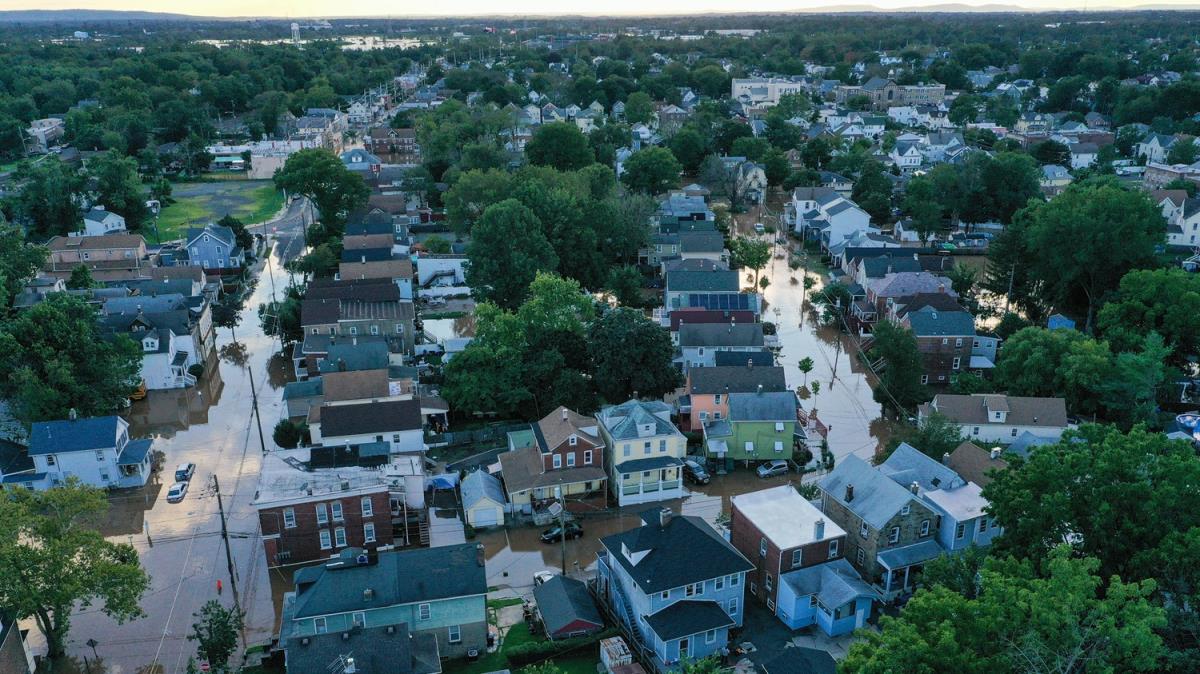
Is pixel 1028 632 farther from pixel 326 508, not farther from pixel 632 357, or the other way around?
pixel 632 357

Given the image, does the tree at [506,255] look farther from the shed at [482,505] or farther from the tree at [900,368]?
the tree at [900,368]

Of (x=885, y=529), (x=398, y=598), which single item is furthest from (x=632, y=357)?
(x=398, y=598)

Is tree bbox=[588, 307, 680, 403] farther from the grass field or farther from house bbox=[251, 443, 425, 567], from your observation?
the grass field

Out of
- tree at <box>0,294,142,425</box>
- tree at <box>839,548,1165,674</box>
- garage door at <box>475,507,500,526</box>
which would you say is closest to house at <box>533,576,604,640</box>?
garage door at <box>475,507,500,526</box>

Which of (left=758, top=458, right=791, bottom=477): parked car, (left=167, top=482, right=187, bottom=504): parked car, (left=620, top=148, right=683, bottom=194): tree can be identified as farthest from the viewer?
(left=620, top=148, right=683, bottom=194): tree

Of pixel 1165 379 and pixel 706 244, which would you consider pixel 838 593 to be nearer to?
pixel 1165 379

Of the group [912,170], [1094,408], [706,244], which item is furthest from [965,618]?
[912,170]
